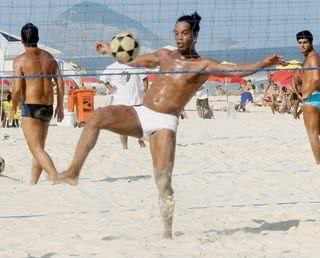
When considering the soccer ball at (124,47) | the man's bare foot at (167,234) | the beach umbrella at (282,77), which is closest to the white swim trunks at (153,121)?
the man's bare foot at (167,234)

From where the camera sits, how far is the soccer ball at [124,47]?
605cm

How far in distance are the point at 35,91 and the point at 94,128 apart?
237 cm

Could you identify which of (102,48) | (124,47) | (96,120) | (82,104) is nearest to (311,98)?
(124,47)

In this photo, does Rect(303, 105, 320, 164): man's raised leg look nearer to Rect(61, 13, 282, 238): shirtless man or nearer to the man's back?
the man's back

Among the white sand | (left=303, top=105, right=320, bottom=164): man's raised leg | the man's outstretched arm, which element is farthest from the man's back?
(left=303, top=105, right=320, bottom=164): man's raised leg

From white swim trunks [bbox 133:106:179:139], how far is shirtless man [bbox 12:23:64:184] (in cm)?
207


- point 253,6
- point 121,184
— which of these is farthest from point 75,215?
point 253,6

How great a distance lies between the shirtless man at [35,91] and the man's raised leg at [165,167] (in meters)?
2.04

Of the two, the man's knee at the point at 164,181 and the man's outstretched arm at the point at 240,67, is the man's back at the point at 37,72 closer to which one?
the man's knee at the point at 164,181

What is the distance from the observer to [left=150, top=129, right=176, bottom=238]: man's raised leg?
5129 millimetres

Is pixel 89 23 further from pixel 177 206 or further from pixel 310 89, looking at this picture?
pixel 177 206

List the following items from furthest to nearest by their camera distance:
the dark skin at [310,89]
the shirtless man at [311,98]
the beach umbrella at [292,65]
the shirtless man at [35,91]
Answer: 1. the shirtless man at [311,98]
2. the dark skin at [310,89]
3. the beach umbrella at [292,65]
4. the shirtless man at [35,91]

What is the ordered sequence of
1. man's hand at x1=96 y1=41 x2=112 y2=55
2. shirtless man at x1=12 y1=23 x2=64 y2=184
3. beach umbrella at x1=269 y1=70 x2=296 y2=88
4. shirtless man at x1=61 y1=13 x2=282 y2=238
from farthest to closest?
1. beach umbrella at x1=269 y1=70 x2=296 y2=88
2. shirtless man at x1=12 y1=23 x2=64 y2=184
3. man's hand at x1=96 y1=41 x2=112 y2=55
4. shirtless man at x1=61 y1=13 x2=282 y2=238

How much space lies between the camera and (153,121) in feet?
16.8
